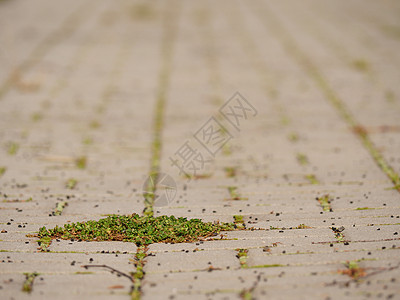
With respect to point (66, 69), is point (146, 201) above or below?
A: below

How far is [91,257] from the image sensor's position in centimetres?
371

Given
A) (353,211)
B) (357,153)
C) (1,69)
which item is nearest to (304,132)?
(357,153)

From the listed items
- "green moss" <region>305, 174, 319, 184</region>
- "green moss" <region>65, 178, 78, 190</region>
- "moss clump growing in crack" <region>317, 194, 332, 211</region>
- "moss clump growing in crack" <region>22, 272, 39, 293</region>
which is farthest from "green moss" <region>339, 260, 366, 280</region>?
"green moss" <region>65, 178, 78, 190</region>

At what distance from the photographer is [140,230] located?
403 centimetres

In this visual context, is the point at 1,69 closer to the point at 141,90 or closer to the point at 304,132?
the point at 141,90

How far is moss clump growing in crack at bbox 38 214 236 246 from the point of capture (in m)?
3.95

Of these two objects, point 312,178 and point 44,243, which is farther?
point 312,178

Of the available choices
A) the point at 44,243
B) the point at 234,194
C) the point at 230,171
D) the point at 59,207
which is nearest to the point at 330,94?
the point at 230,171

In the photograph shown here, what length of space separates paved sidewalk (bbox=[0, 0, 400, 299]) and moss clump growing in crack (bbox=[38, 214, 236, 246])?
0.32 ft

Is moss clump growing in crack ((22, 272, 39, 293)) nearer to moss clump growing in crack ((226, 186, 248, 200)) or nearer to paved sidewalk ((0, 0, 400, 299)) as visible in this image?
paved sidewalk ((0, 0, 400, 299))

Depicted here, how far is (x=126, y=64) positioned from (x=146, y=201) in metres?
5.04

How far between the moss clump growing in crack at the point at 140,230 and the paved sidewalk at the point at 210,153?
0.10m

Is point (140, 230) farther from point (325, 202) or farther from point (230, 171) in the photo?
point (325, 202)

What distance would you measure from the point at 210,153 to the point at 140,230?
75.1 inches
